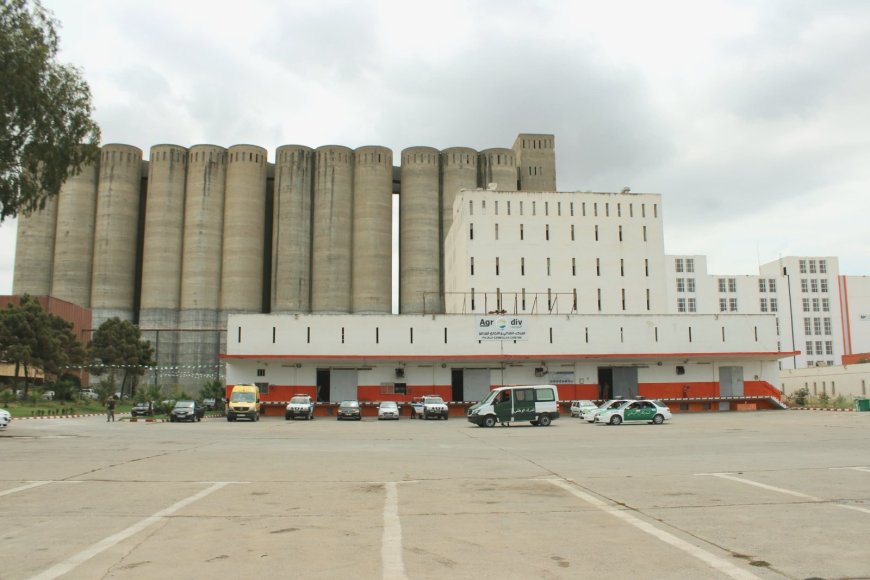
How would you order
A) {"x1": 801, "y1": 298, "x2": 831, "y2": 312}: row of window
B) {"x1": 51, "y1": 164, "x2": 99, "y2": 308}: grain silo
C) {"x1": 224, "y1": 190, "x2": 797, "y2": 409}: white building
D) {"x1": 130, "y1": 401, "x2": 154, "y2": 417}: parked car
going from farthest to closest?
{"x1": 801, "y1": 298, "x2": 831, "y2": 312}: row of window
{"x1": 51, "y1": 164, "x2": 99, "y2": 308}: grain silo
{"x1": 224, "y1": 190, "x2": 797, "y2": 409}: white building
{"x1": 130, "y1": 401, "x2": 154, "y2": 417}: parked car

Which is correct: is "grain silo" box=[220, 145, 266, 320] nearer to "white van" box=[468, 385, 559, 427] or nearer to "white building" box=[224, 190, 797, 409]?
"white building" box=[224, 190, 797, 409]

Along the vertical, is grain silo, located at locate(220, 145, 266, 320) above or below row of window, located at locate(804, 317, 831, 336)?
above

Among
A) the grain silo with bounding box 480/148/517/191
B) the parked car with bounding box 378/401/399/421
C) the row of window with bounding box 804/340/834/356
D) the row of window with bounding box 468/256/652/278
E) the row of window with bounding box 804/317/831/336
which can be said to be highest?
the grain silo with bounding box 480/148/517/191

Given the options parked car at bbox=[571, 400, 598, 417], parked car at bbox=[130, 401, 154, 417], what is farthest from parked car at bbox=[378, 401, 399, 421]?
parked car at bbox=[130, 401, 154, 417]

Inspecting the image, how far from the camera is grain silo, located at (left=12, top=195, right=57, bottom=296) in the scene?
291 feet

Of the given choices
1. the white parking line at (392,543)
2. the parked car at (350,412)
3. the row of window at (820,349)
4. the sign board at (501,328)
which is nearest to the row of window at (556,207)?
the sign board at (501,328)

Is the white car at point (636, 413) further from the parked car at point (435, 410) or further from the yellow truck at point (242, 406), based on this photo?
the yellow truck at point (242, 406)

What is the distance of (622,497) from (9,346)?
56383 millimetres

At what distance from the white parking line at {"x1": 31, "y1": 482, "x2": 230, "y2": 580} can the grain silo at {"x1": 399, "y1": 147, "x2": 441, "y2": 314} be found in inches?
3046

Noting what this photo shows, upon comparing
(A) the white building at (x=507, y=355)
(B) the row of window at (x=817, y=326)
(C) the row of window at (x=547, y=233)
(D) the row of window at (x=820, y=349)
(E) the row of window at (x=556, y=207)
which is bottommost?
(A) the white building at (x=507, y=355)

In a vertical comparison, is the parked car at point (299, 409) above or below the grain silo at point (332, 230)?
below

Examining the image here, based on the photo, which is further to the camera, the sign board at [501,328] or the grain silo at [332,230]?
the grain silo at [332,230]

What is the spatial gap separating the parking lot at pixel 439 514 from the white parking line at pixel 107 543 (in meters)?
0.03

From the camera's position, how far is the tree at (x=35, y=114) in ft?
89.2
